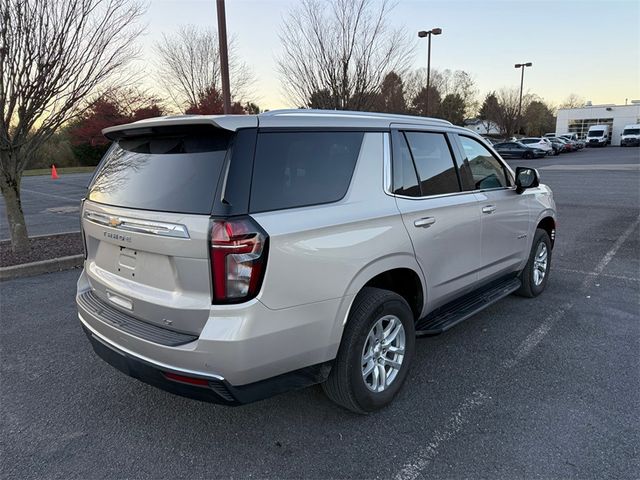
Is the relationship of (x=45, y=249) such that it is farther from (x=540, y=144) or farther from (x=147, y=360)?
(x=540, y=144)

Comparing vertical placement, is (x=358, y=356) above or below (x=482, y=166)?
below

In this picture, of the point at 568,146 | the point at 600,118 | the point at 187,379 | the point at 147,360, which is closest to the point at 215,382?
the point at 187,379

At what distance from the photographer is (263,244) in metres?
2.21

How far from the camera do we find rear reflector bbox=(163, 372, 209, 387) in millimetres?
2275

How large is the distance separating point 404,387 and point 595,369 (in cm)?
153

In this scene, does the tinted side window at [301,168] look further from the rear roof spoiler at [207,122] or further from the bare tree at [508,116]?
the bare tree at [508,116]

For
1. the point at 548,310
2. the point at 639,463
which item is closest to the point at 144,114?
the point at 548,310

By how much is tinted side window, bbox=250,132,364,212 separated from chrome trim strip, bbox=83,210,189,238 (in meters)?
0.39

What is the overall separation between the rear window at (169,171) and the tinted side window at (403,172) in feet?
4.13

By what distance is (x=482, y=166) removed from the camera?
421cm

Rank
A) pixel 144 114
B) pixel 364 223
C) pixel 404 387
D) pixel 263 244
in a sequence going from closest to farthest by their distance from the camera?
1. pixel 263 244
2. pixel 364 223
3. pixel 404 387
4. pixel 144 114

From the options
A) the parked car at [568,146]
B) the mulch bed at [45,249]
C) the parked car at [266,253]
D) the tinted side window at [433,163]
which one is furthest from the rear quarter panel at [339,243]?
the parked car at [568,146]

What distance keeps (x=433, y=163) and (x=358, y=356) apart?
5.52ft

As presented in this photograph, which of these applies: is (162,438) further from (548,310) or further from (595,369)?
(548,310)
